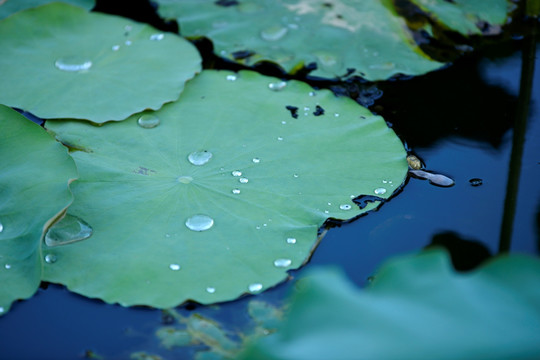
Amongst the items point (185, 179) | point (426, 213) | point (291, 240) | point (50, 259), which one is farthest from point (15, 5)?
point (426, 213)

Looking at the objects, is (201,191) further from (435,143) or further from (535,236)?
(535,236)

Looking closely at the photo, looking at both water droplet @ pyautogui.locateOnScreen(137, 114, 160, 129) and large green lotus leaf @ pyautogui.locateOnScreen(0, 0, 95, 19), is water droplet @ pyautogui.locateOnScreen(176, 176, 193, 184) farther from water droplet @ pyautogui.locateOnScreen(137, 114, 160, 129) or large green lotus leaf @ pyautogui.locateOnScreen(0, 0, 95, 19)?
large green lotus leaf @ pyautogui.locateOnScreen(0, 0, 95, 19)

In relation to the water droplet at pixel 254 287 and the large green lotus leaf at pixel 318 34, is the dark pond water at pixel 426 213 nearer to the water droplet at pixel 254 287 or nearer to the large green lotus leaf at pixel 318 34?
the water droplet at pixel 254 287

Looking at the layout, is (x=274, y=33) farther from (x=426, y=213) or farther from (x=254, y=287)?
(x=254, y=287)

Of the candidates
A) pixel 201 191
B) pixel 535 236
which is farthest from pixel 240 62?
pixel 535 236

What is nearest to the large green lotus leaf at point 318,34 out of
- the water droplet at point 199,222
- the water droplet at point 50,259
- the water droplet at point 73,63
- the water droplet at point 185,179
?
the water droplet at point 73,63
